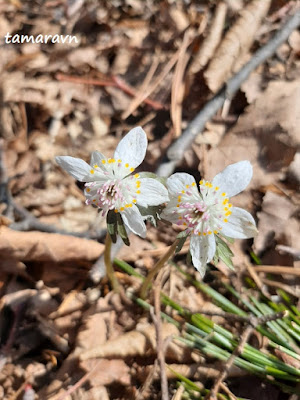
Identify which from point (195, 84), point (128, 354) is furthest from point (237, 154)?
point (128, 354)

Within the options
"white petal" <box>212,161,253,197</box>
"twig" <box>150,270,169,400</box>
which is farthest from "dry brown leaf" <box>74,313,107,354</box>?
"white petal" <box>212,161,253,197</box>

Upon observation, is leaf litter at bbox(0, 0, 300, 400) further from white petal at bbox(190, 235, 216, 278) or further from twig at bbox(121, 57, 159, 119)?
white petal at bbox(190, 235, 216, 278)

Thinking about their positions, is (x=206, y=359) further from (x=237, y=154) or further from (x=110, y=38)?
(x=110, y=38)

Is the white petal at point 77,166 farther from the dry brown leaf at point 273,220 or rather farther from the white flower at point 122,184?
the dry brown leaf at point 273,220

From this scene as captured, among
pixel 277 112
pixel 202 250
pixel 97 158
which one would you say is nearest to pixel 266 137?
pixel 277 112

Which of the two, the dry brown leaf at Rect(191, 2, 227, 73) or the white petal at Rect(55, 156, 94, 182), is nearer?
the white petal at Rect(55, 156, 94, 182)

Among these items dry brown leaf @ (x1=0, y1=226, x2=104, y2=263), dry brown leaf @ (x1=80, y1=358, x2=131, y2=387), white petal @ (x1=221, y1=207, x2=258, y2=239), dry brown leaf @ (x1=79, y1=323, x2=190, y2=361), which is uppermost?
white petal @ (x1=221, y1=207, x2=258, y2=239)
